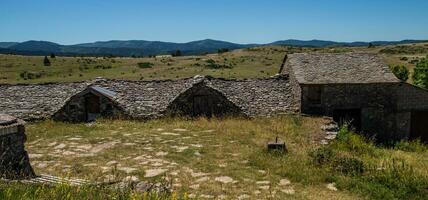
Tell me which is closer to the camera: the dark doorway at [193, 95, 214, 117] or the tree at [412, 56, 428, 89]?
the dark doorway at [193, 95, 214, 117]

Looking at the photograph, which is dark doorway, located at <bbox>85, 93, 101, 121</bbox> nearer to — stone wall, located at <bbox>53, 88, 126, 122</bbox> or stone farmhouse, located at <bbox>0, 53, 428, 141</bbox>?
stone farmhouse, located at <bbox>0, 53, 428, 141</bbox>

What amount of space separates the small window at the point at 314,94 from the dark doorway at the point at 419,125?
595 cm

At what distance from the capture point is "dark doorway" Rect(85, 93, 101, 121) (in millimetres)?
24359

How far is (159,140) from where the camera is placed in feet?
58.2

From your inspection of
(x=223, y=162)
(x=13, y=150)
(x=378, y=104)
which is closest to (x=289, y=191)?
(x=223, y=162)

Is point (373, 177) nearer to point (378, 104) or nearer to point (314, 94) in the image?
point (314, 94)

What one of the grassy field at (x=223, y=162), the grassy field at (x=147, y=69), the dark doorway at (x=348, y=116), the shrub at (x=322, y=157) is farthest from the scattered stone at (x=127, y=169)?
the grassy field at (x=147, y=69)

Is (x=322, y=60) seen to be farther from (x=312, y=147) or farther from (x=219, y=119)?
(x=312, y=147)

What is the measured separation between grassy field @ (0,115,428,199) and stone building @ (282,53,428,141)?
2.96 metres

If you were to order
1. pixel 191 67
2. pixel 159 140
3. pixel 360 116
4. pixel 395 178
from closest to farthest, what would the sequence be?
pixel 395 178
pixel 159 140
pixel 360 116
pixel 191 67

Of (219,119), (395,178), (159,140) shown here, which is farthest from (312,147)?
(219,119)

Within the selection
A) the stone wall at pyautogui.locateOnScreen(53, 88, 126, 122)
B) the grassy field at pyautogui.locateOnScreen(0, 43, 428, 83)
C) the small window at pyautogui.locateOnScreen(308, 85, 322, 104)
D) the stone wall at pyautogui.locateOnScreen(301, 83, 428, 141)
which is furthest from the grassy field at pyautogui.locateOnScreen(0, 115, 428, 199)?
the grassy field at pyautogui.locateOnScreen(0, 43, 428, 83)

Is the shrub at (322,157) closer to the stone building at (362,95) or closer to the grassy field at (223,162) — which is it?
the grassy field at (223,162)

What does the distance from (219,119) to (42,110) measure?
9.41 meters
